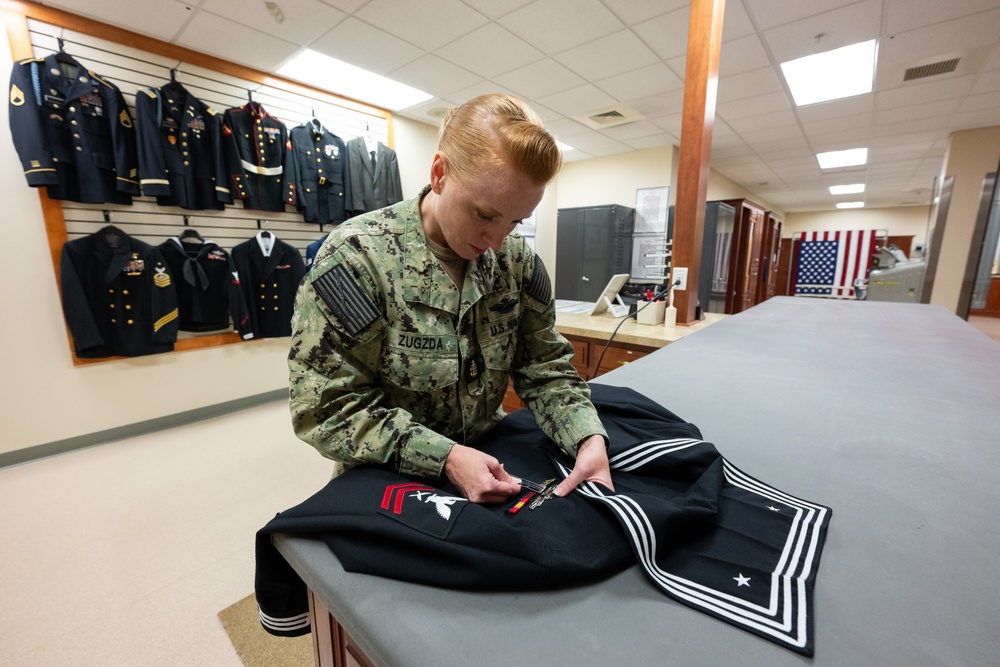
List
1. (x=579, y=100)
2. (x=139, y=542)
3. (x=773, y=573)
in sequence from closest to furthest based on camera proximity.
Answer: (x=773, y=573)
(x=139, y=542)
(x=579, y=100)

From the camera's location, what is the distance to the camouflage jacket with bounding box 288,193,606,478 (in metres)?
0.70

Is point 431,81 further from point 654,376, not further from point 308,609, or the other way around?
point 308,609

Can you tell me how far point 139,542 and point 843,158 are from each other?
28.7 feet

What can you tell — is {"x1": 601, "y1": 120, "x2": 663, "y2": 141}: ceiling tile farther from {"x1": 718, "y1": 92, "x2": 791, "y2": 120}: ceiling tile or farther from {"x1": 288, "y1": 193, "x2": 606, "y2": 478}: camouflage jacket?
{"x1": 288, "y1": 193, "x2": 606, "y2": 478}: camouflage jacket

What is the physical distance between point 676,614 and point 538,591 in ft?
0.50

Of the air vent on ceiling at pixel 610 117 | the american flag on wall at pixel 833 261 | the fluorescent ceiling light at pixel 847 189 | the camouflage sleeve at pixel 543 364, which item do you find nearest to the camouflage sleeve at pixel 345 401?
the camouflage sleeve at pixel 543 364

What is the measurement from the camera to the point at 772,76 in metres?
3.52

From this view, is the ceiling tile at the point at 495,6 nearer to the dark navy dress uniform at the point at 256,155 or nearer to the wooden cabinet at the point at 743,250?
the dark navy dress uniform at the point at 256,155

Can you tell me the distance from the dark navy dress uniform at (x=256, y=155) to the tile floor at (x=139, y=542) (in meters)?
1.99

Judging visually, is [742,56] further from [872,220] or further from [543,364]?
[872,220]

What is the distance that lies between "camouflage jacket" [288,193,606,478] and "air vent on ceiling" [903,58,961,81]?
4.57 metres

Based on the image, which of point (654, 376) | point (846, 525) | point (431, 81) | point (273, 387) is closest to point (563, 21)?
point (431, 81)

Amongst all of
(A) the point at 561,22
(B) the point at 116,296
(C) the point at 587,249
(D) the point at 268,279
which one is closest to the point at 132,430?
(B) the point at 116,296

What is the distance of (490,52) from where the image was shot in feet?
10.5
